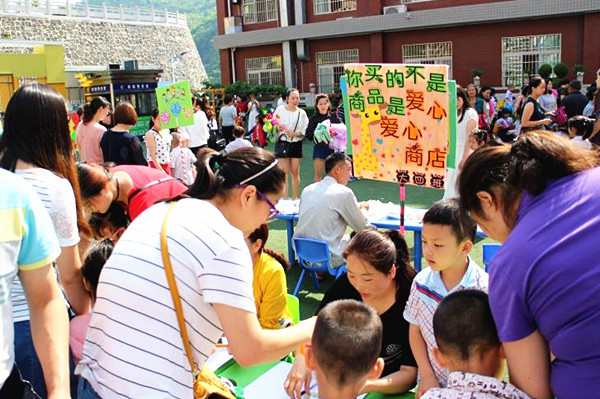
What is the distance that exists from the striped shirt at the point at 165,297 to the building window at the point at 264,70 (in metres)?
22.2

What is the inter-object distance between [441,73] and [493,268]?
2.65m

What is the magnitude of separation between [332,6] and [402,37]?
3.37 m

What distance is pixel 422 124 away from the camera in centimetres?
388

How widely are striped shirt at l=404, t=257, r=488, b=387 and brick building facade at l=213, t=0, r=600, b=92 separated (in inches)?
639

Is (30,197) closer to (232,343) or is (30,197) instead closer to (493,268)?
(232,343)

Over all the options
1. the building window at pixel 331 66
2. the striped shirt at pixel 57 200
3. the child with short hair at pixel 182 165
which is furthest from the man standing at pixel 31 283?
the building window at pixel 331 66

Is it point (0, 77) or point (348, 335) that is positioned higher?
point (0, 77)

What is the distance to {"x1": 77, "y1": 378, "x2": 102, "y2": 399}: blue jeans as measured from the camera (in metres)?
1.58

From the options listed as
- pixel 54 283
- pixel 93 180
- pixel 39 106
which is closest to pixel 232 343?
pixel 54 283

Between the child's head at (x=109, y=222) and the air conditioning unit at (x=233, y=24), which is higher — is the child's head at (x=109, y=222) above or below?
below

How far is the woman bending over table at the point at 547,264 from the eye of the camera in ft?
4.00

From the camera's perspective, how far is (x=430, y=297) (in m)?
2.24

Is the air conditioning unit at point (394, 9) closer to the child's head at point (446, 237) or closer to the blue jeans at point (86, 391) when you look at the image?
the child's head at point (446, 237)

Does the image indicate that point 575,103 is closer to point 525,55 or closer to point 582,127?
point 582,127
